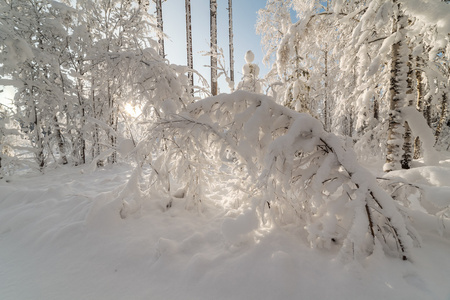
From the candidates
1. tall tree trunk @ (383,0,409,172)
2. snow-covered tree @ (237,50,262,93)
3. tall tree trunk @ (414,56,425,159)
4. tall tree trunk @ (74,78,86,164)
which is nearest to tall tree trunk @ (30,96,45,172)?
tall tree trunk @ (74,78,86,164)

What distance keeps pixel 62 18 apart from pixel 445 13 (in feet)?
34.2

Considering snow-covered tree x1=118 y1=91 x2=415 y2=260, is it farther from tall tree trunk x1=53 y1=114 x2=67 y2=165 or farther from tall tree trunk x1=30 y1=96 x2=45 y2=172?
tall tree trunk x1=53 y1=114 x2=67 y2=165

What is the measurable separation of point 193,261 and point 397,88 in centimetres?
455

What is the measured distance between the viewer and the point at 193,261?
1954 millimetres

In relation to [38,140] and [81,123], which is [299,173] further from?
[81,123]

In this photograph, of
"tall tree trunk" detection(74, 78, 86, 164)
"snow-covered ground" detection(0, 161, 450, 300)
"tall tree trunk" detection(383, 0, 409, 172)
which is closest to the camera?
"snow-covered ground" detection(0, 161, 450, 300)

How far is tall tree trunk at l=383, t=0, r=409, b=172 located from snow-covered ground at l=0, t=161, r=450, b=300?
5.63 ft

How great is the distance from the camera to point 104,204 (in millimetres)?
2881

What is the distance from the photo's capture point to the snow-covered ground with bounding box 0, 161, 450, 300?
1.61 meters

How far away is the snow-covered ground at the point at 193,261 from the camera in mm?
1612

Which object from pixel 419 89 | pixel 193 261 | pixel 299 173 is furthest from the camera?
pixel 419 89

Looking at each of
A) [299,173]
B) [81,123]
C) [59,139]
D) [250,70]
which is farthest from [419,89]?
[59,139]

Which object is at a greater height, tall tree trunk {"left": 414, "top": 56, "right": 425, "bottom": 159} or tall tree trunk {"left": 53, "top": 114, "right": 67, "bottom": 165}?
tall tree trunk {"left": 414, "top": 56, "right": 425, "bottom": 159}

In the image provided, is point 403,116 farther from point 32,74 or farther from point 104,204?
point 32,74
